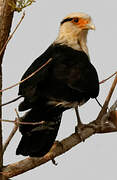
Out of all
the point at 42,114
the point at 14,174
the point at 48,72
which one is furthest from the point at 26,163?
the point at 48,72

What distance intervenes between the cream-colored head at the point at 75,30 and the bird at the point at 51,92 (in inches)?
1.7

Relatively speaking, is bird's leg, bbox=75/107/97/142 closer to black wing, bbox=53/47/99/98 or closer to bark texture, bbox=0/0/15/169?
black wing, bbox=53/47/99/98

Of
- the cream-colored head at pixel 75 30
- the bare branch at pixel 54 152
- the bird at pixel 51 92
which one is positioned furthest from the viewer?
the cream-colored head at pixel 75 30

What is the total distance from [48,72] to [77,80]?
163 millimetres

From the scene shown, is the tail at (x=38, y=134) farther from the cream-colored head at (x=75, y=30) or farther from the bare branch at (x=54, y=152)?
the cream-colored head at (x=75, y=30)

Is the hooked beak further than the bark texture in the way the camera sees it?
Yes

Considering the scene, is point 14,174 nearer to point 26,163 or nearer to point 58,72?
point 26,163

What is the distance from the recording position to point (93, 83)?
227 centimetres

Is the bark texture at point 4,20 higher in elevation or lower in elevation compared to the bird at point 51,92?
higher

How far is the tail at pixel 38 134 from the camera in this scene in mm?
2240

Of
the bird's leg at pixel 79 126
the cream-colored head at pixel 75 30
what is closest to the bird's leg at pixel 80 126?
the bird's leg at pixel 79 126

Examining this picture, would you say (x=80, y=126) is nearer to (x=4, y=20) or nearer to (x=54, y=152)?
(x=54, y=152)

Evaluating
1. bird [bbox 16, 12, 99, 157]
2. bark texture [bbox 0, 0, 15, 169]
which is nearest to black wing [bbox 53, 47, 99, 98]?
bird [bbox 16, 12, 99, 157]

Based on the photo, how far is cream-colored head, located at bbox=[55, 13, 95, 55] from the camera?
2509 mm
